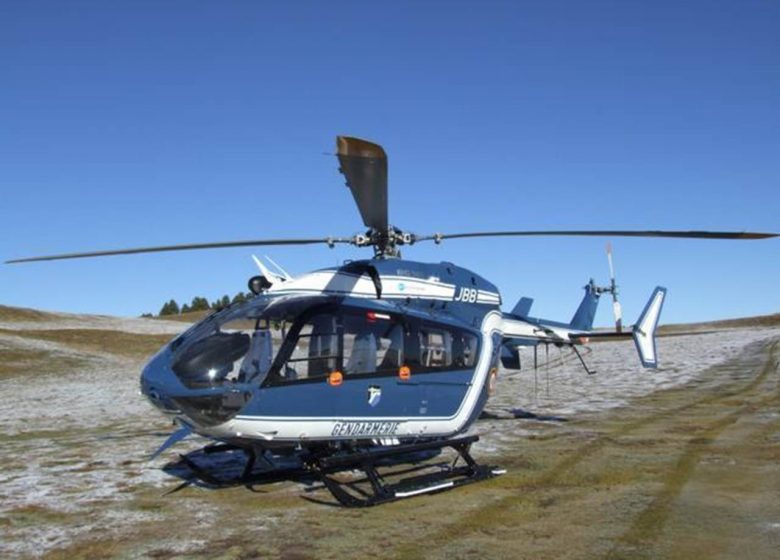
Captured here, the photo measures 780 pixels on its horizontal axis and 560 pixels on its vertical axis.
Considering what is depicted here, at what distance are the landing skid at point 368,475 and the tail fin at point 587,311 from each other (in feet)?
30.9

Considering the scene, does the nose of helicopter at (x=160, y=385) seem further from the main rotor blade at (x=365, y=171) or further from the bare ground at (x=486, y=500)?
the main rotor blade at (x=365, y=171)

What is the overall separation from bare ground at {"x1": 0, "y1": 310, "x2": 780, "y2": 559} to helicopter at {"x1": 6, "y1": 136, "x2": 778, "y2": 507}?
2.82 feet

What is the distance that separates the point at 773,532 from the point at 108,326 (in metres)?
57.3

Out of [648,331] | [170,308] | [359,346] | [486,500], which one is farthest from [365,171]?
[170,308]

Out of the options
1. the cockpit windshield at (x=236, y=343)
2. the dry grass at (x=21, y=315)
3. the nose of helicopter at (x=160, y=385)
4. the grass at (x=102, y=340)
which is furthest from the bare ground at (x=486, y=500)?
the dry grass at (x=21, y=315)

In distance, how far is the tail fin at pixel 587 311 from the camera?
20.0 m

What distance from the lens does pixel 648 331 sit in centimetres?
1477

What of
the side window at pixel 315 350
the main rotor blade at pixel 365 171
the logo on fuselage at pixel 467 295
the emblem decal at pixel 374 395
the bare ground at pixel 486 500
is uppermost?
the main rotor blade at pixel 365 171

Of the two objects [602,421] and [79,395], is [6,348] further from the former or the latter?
[602,421]

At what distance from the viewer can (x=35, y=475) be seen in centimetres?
1142

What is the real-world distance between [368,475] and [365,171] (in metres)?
4.48

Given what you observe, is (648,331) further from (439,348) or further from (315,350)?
(315,350)

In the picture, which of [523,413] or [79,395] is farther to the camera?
[79,395]

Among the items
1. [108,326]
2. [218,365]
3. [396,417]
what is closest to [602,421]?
[396,417]
